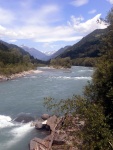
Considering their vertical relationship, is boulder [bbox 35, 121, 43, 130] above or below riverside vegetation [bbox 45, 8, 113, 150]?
below

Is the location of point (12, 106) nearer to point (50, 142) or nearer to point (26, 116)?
point (26, 116)

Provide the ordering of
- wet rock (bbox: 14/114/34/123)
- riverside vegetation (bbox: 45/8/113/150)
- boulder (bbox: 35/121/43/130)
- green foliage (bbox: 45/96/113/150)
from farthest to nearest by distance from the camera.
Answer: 1. wet rock (bbox: 14/114/34/123)
2. boulder (bbox: 35/121/43/130)
3. riverside vegetation (bbox: 45/8/113/150)
4. green foliage (bbox: 45/96/113/150)

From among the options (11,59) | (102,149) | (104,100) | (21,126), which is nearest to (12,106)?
(21,126)

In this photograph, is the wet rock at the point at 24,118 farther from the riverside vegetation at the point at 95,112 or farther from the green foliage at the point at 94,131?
the green foliage at the point at 94,131

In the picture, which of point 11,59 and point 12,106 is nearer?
point 12,106

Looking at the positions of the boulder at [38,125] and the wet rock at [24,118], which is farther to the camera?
the wet rock at [24,118]

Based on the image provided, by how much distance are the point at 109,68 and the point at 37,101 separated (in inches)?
918

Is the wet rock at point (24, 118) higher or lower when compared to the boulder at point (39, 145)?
lower

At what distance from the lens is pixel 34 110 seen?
28906mm

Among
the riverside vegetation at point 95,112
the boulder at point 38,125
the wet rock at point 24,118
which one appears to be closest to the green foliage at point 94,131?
the riverside vegetation at point 95,112

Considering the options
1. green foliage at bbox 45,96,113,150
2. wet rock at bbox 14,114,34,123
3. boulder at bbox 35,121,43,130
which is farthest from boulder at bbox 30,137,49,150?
wet rock at bbox 14,114,34,123

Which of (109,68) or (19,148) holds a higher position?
(109,68)

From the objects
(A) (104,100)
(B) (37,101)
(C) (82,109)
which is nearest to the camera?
(C) (82,109)

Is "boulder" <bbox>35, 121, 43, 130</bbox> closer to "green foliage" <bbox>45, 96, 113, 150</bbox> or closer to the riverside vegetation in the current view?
the riverside vegetation
